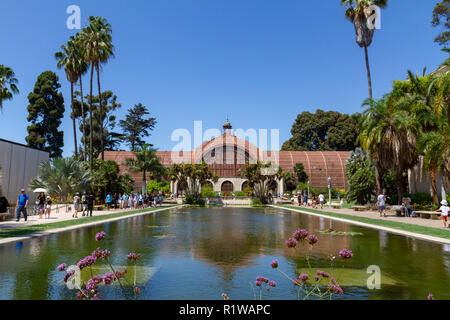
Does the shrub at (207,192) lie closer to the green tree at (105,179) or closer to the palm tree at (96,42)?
the green tree at (105,179)

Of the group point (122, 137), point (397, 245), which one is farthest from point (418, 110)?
point (122, 137)

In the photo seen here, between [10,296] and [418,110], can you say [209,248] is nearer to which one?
[10,296]

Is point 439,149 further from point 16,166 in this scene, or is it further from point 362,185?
point 16,166

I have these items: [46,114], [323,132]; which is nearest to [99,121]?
[46,114]

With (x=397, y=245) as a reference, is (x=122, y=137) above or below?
above

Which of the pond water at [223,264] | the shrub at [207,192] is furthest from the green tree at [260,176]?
the pond water at [223,264]

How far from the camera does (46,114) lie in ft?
216

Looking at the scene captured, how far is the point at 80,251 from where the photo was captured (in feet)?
31.6

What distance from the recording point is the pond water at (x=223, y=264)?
573 cm

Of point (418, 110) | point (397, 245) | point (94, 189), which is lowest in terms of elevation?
point (397, 245)

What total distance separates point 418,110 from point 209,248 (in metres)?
23.7

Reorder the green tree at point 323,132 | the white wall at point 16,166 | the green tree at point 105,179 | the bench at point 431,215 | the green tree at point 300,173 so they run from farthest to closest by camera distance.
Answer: the green tree at point 323,132
the green tree at point 300,173
the green tree at point 105,179
the white wall at point 16,166
the bench at point 431,215

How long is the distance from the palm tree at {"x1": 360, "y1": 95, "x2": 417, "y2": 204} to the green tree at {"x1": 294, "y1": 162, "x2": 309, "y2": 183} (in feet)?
126

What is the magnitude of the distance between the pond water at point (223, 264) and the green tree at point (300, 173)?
54.3 m
